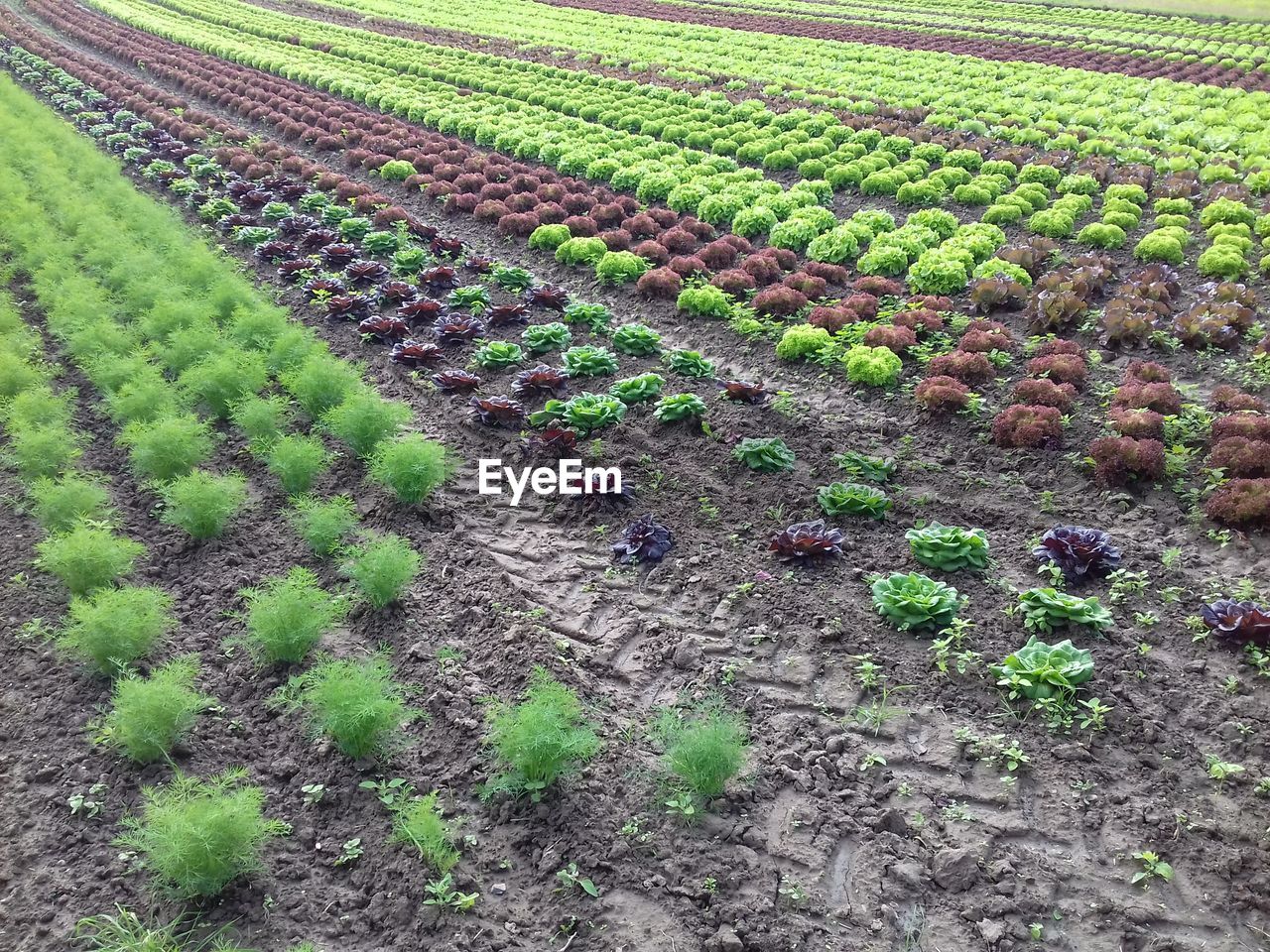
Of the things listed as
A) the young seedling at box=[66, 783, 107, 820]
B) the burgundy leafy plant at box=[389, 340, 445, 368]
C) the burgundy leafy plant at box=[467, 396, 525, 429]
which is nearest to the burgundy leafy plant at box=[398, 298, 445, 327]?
the burgundy leafy plant at box=[389, 340, 445, 368]

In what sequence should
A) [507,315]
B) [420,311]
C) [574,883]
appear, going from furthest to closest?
1. [420,311]
2. [507,315]
3. [574,883]

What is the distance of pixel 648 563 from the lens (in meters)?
7.95

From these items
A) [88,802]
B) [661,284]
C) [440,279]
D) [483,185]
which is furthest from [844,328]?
[483,185]

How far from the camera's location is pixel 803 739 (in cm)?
608

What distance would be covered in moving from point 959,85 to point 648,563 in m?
23.1

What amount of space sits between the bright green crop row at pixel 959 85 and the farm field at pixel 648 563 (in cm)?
217

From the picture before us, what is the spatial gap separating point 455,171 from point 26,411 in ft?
38.1

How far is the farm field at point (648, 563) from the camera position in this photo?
5.18 meters

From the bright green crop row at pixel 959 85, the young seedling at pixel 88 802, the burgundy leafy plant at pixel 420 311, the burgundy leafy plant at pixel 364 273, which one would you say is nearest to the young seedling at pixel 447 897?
the young seedling at pixel 88 802

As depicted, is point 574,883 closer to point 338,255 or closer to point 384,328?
point 384,328

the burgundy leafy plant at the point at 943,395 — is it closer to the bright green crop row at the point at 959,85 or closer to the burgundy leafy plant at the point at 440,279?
the burgundy leafy plant at the point at 440,279

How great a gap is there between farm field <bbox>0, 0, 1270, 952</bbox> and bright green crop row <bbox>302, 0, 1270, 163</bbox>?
2.17 meters

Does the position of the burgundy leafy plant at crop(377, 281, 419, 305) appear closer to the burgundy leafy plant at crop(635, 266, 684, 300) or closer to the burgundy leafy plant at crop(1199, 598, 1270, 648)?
the burgundy leafy plant at crop(635, 266, 684, 300)

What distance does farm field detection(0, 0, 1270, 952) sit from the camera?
5180 mm
